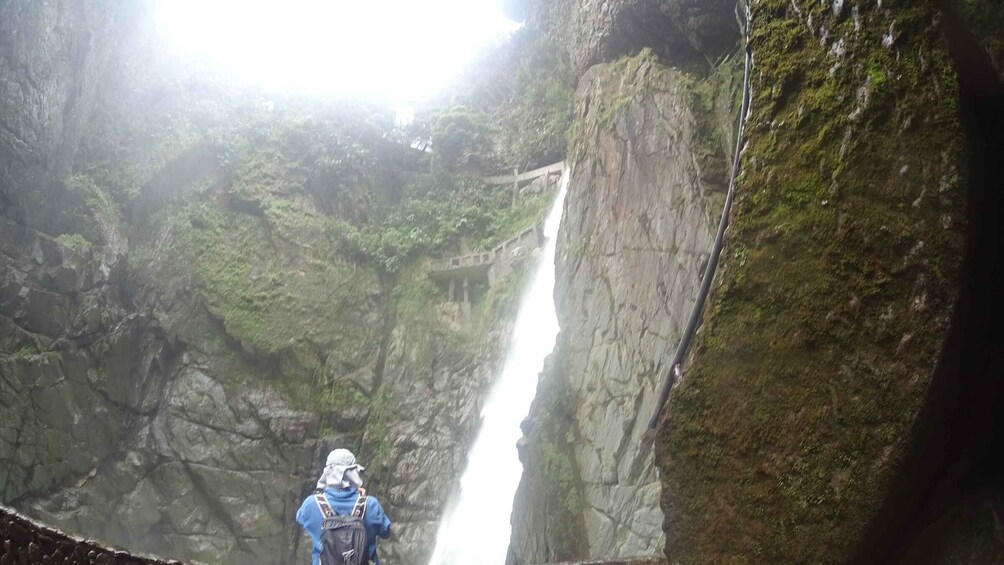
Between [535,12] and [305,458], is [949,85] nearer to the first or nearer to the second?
[305,458]

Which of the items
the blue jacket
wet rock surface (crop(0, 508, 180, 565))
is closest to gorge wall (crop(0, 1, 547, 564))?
wet rock surface (crop(0, 508, 180, 565))

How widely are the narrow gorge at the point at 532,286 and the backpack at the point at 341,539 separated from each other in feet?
4.45

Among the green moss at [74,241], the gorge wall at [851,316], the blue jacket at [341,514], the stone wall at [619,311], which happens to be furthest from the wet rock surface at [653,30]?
the green moss at [74,241]

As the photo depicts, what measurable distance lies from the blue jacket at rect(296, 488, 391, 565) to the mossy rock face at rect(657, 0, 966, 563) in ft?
6.58

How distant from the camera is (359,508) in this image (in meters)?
4.29

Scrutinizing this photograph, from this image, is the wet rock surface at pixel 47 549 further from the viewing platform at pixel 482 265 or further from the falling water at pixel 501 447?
the viewing platform at pixel 482 265

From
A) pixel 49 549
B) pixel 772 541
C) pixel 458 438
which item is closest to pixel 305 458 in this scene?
pixel 458 438

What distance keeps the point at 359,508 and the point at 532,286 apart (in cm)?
1422

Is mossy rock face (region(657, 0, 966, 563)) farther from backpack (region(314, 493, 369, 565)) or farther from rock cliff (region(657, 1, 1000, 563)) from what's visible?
backpack (region(314, 493, 369, 565))

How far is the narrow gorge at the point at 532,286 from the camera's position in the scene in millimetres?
2648

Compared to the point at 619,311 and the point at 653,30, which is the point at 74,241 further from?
the point at 653,30

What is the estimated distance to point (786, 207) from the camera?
118 inches

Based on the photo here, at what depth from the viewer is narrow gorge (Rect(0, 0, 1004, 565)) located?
2.65 m

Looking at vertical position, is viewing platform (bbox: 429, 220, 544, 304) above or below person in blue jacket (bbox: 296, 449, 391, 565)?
above
